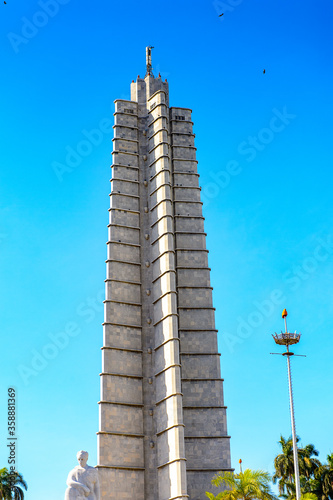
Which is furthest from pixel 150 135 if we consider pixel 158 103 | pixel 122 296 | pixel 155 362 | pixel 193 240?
pixel 155 362

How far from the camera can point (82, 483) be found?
22.6 meters

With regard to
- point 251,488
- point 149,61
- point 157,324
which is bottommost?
point 251,488

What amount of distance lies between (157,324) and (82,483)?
11757 mm

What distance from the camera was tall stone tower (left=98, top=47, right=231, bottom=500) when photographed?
31.0m

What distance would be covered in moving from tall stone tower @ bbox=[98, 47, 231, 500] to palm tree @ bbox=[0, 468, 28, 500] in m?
11.7

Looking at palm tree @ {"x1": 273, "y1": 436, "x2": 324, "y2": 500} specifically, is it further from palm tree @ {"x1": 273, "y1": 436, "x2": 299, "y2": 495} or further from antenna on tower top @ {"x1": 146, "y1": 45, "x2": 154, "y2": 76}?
antenna on tower top @ {"x1": 146, "y1": 45, "x2": 154, "y2": 76}

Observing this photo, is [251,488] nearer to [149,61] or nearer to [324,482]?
[324,482]

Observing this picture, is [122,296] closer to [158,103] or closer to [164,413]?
[164,413]

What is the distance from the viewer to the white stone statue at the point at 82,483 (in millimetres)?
22344

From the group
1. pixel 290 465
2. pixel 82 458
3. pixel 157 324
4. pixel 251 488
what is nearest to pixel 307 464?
pixel 290 465

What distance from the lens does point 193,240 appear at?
3622 centimetres

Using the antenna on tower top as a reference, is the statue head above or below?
below

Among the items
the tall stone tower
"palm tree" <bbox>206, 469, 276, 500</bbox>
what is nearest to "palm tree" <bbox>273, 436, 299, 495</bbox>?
the tall stone tower

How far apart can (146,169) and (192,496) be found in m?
16.7
